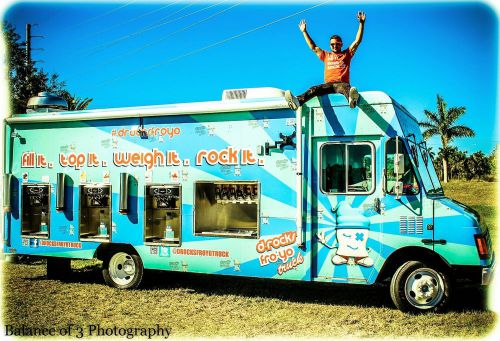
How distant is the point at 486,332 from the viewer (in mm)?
6391

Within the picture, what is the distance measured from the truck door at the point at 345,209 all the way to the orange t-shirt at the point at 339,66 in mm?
996

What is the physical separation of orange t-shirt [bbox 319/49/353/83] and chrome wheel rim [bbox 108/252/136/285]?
4.41m

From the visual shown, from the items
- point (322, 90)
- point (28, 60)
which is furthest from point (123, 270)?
point (28, 60)

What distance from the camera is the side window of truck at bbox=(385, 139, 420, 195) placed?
279 inches

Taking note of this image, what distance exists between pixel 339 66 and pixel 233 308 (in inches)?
152

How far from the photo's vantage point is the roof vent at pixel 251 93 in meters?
8.08

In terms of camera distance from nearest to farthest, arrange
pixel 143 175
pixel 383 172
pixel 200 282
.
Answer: pixel 383 172 < pixel 143 175 < pixel 200 282

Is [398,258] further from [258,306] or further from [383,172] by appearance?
[258,306]

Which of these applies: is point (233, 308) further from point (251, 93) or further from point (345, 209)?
point (251, 93)

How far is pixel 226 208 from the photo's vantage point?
9.03 meters

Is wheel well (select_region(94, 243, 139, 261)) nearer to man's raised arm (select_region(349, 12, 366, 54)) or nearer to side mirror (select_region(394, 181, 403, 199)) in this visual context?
side mirror (select_region(394, 181, 403, 199))

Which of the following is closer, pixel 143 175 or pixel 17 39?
pixel 143 175

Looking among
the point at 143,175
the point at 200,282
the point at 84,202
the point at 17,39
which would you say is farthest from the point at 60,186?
the point at 17,39

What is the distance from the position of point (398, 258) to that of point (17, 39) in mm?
14375
